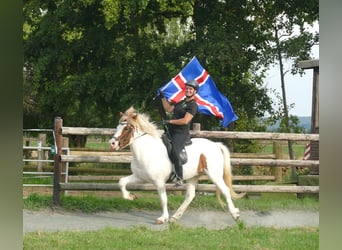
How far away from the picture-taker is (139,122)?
7.66 metres

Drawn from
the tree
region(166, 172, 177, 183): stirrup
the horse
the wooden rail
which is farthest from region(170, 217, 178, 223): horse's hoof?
the tree

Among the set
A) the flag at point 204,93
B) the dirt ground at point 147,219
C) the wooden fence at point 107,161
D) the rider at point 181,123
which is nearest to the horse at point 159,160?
the rider at point 181,123

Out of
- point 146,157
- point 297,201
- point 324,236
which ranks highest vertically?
point 324,236

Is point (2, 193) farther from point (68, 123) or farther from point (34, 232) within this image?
point (68, 123)

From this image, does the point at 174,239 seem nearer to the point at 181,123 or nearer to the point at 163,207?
the point at 163,207

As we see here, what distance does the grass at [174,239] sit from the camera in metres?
5.69

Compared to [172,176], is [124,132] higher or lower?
higher

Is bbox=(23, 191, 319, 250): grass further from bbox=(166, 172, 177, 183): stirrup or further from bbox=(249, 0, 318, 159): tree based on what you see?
bbox=(249, 0, 318, 159): tree

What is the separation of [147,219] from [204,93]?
3.04 meters

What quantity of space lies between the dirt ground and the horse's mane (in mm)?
1083

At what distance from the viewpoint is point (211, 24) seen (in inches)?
620

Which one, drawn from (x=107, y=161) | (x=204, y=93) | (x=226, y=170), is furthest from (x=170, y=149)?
(x=204, y=93)

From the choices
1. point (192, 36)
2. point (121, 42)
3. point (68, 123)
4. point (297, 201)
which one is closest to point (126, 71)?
point (121, 42)

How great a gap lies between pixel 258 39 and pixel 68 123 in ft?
19.5
